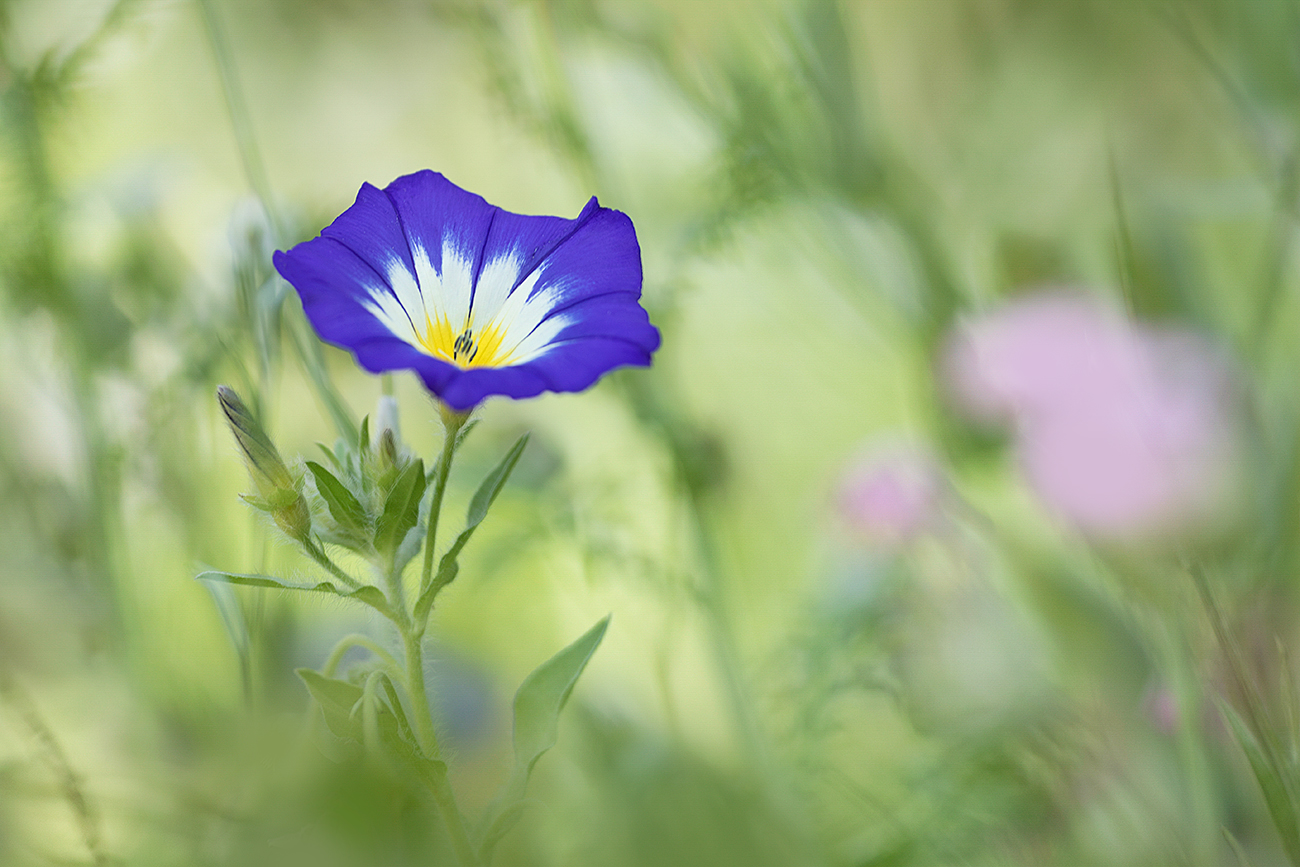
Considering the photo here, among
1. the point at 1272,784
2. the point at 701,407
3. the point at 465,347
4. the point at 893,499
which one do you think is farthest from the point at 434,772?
the point at 701,407

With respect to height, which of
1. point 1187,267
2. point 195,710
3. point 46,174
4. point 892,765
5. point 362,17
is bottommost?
point 892,765

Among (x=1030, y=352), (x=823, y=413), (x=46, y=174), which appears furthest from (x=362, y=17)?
(x=1030, y=352)

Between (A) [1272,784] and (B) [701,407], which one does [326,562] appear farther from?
(B) [701,407]

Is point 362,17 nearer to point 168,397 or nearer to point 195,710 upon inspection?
point 168,397

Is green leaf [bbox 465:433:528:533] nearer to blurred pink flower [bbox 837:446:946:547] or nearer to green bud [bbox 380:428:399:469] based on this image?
green bud [bbox 380:428:399:469]

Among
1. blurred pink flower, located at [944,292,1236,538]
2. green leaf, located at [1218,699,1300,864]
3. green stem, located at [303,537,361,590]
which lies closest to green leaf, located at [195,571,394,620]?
green stem, located at [303,537,361,590]

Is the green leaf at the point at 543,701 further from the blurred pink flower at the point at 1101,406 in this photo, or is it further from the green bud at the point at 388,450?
the blurred pink flower at the point at 1101,406
